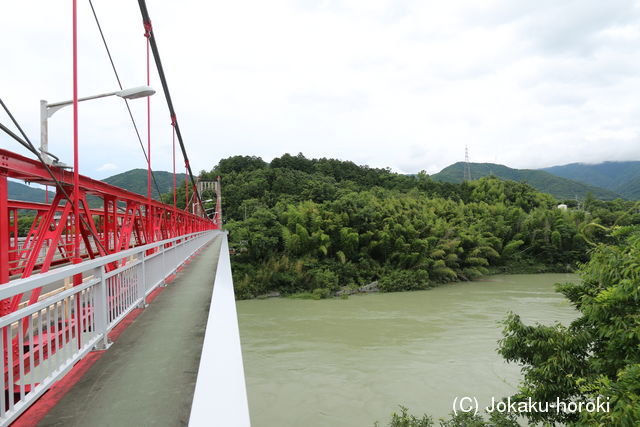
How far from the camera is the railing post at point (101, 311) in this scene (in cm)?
271

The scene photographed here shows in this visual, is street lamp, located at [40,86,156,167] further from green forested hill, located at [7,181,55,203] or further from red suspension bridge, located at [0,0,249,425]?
green forested hill, located at [7,181,55,203]

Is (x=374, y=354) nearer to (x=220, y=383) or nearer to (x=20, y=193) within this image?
(x=220, y=383)

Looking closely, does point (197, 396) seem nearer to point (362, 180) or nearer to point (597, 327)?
point (597, 327)

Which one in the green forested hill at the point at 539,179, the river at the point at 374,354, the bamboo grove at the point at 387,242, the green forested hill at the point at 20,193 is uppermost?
the green forested hill at the point at 539,179

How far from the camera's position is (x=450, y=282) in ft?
87.9

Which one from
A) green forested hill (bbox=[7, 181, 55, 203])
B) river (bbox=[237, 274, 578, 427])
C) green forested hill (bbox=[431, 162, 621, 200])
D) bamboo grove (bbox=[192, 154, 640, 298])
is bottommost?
river (bbox=[237, 274, 578, 427])

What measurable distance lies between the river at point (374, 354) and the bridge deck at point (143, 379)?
5196 millimetres

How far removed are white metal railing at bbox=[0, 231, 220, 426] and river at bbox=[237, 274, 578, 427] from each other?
566cm

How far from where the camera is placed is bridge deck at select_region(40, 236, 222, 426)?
1850 millimetres

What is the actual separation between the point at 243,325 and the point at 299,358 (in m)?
5.29

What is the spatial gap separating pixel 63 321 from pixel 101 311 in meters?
0.57

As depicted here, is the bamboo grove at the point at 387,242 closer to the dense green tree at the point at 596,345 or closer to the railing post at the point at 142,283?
the dense green tree at the point at 596,345

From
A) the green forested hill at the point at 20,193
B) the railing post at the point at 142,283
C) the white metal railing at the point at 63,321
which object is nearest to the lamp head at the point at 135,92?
the green forested hill at the point at 20,193

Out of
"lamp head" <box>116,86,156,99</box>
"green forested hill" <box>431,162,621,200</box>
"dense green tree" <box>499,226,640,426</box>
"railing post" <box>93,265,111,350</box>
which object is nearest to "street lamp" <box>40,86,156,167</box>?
"lamp head" <box>116,86,156,99</box>
